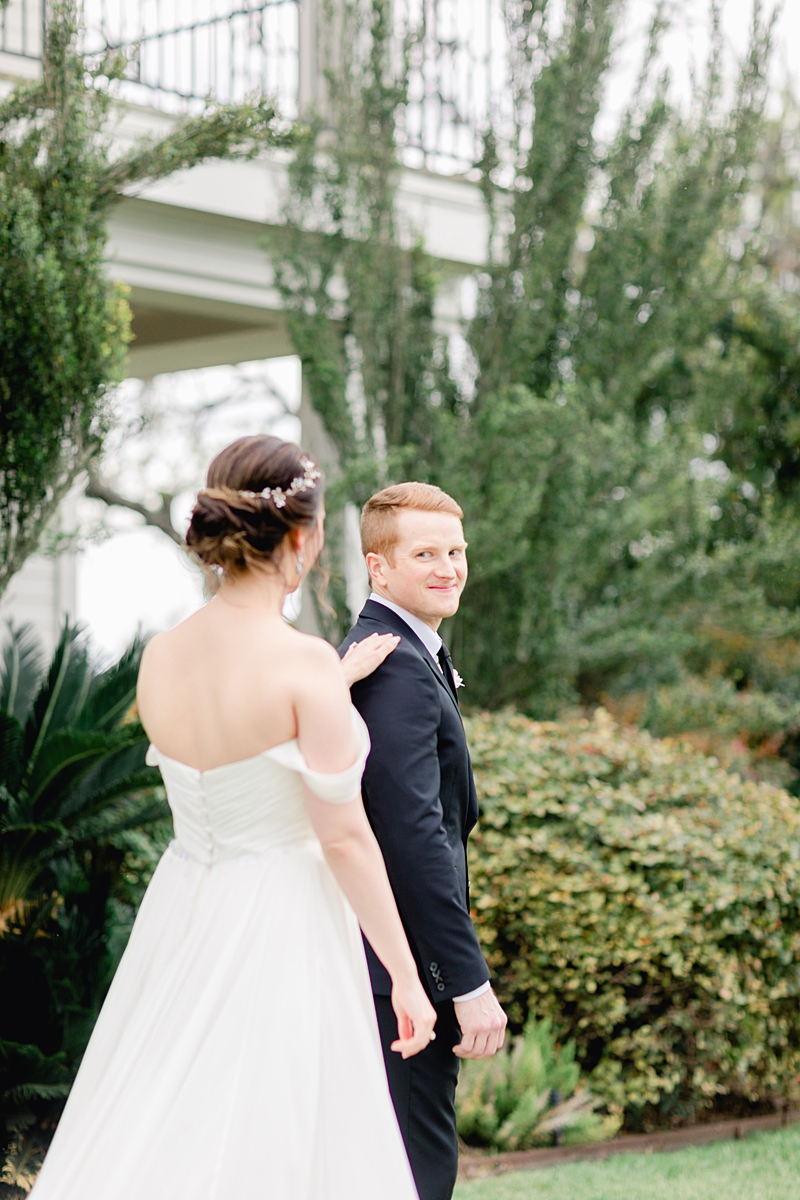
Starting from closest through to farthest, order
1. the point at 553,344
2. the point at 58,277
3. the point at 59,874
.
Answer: the point at 58,277 < the point at 59,874 < the point at 553,344

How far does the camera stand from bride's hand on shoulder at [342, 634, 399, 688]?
2.60 metres

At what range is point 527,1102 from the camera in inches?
191

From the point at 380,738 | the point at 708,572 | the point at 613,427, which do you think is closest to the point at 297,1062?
the point at 380,738

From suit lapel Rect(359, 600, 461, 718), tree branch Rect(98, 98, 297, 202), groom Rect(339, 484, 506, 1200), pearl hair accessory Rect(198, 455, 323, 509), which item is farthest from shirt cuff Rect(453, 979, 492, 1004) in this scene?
tree branch Rect(98, 98, 297, 202)

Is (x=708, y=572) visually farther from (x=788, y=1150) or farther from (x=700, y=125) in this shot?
(x=788, y=1150)

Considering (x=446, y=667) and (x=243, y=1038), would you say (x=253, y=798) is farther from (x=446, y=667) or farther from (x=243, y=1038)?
(x=446, y=667)

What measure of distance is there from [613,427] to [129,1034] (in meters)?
6.10

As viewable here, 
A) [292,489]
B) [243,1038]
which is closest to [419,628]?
[292,489]

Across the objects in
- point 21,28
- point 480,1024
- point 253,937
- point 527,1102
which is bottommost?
point 527,1102

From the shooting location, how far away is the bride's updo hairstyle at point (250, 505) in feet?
7.37

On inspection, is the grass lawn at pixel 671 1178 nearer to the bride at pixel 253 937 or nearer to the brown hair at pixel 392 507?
the bride at pixel 253 937

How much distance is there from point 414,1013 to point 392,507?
1.09m

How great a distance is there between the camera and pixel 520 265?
8227mm

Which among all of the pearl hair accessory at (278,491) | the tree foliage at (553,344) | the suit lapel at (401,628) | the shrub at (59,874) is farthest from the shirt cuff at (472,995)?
the tree foliage at (553,344)
